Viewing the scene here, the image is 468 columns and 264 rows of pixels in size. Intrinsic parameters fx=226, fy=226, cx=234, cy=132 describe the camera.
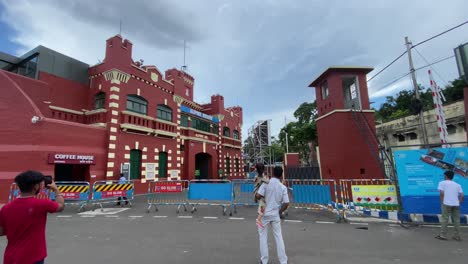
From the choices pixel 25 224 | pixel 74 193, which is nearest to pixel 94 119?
pixel 74 193

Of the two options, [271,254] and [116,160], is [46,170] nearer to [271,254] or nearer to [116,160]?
[116,160]

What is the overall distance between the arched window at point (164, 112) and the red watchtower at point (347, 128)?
12743 millimetres

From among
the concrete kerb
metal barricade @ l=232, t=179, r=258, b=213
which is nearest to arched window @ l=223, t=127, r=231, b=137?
metal barricade @ l=232, t=179, r=258, b=213

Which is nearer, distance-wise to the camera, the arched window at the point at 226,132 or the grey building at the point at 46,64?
the grey building at the point at 46,64

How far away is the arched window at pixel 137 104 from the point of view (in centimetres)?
1650

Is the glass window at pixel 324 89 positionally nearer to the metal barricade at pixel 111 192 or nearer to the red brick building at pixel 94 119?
the metal barricade at pixel 111 192

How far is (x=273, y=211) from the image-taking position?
4.37m

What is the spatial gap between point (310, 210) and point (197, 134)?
1531 cm

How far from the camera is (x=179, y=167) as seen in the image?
20031 millimetres

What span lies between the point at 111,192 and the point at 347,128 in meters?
12.2

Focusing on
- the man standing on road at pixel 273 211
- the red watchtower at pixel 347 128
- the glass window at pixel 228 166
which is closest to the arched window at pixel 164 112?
the glass window at pixel 228 166

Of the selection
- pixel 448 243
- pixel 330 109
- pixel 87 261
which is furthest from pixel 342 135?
pixel 87 261

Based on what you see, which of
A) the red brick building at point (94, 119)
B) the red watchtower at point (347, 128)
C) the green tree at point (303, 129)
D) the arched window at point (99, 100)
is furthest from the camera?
the green tree at point (303, 129)

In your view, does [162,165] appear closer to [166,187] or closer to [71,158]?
[71,158]
